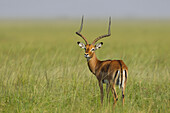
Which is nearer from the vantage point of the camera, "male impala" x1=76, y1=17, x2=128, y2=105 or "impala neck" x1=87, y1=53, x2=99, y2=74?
"male impala" x1=76, y1=17, x2=128, y2=105

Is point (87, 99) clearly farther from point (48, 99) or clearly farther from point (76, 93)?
point (48, 99)

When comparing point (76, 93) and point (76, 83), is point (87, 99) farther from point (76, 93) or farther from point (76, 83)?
point (76, 83)

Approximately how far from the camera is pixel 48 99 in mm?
6562

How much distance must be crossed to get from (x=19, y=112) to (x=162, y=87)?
12.2 ft

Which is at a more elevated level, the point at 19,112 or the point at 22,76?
the point at 22,76

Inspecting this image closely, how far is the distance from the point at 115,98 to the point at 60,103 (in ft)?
4.01

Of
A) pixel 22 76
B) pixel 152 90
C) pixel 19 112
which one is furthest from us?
pixel 22 76

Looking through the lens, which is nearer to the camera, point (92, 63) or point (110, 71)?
point (110, 71)

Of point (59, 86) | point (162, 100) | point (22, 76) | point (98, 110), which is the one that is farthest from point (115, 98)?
point (22, 76)

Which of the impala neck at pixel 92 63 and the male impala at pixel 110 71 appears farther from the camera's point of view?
the impala neck at pixel 92 63

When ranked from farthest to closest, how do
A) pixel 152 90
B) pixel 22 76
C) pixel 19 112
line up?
pixel 22 76 → pixel 152 90 → pixel 19 112

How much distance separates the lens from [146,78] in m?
8.12

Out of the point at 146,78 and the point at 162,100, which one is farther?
the point at 146,78

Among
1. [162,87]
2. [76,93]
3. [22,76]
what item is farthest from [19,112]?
[162,87]
